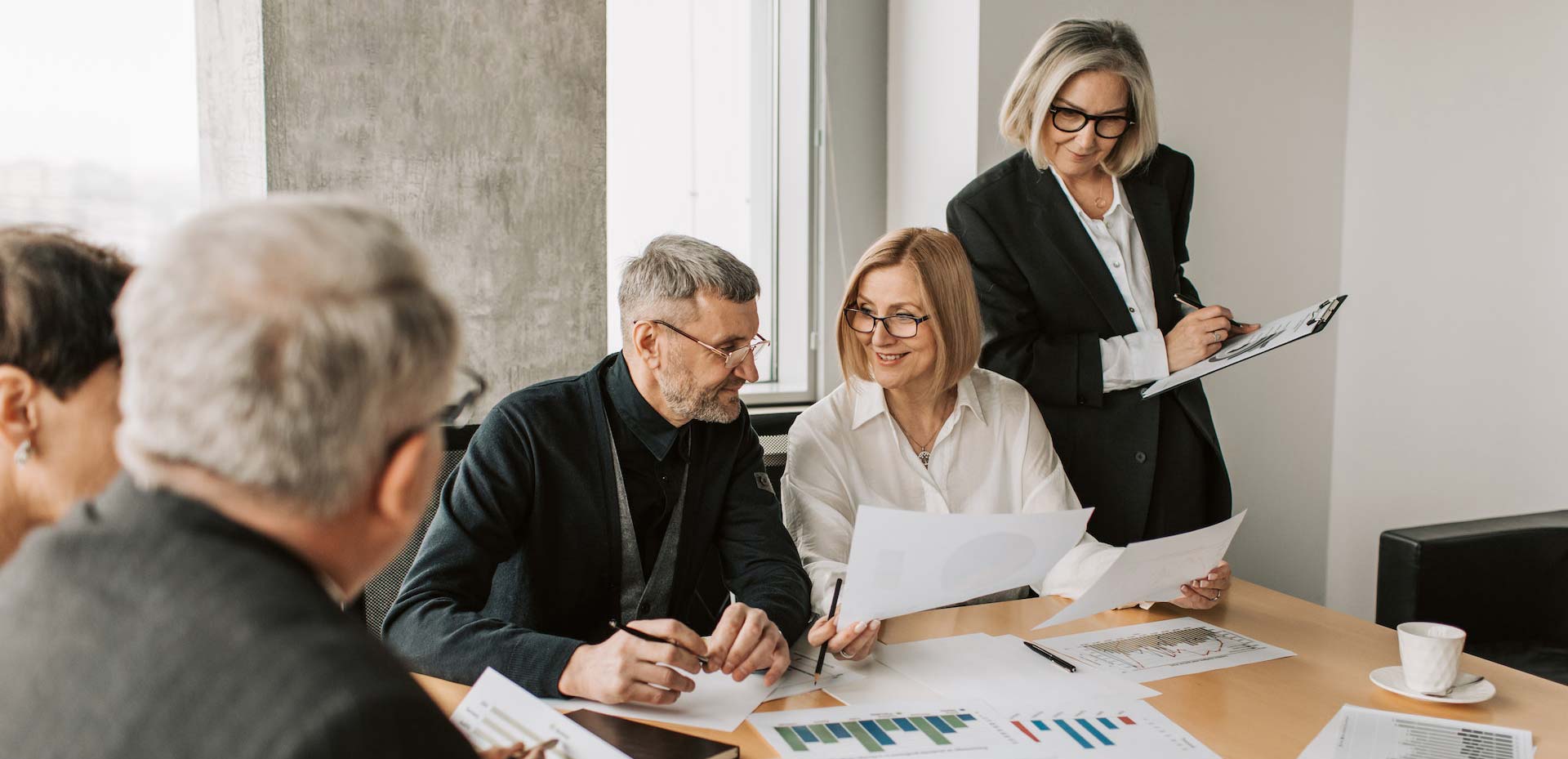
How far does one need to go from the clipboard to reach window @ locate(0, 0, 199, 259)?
2038 millimetres

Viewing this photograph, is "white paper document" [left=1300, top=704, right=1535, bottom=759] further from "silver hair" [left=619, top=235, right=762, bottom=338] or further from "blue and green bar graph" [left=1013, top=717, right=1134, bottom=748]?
"silver hair" [left=619, top=235, right=762, bottom=338]

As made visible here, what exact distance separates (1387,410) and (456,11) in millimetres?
2964

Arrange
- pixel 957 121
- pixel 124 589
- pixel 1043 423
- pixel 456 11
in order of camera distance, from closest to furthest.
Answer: pixel 124 589 → pixel 1043 423 → pixel 456 11 → pixel 957 121

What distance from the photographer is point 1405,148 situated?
3260 millimetres

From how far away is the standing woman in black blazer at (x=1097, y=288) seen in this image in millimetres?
2223

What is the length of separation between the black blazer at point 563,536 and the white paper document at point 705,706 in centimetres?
16

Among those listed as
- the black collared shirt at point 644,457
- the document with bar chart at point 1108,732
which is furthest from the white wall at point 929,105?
the document with bar chart at point 1108,732

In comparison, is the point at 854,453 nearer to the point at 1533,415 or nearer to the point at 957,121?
the point at 957,121

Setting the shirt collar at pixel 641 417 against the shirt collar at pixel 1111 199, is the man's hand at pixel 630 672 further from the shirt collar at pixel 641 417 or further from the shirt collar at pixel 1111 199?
the shirt collar at pixel 1111 199

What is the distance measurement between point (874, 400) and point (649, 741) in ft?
3.39

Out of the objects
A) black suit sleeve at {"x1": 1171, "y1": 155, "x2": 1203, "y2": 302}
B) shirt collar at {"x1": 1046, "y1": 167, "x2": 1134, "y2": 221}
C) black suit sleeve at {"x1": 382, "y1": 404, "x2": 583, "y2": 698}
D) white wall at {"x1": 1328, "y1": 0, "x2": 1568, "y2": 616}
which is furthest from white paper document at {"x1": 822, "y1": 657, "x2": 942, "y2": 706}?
white wall at {"x1": 1328, "y1": 0, "x2": 1568, "y2": 616}

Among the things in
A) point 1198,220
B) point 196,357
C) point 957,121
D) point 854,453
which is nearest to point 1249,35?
point 1198,220

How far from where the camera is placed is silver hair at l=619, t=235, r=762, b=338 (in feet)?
5.65

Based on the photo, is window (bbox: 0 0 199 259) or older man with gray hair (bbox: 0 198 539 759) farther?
window (bbox: 0 0 199 259)
